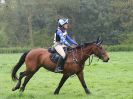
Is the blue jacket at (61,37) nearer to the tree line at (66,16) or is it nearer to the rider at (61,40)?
the rider at (61,40)

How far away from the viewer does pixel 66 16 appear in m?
82.2

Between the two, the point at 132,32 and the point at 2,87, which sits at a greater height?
the point at 2,87

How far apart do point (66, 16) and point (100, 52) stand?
6792cm

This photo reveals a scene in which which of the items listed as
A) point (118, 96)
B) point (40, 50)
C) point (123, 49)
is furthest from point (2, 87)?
point (123, 49)

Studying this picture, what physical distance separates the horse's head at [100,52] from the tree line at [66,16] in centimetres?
6046

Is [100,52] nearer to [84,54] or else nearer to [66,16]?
[84,54]

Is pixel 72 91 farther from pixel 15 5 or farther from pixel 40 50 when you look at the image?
pixel 15 5

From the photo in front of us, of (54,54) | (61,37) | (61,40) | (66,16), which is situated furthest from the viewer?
(66,16)

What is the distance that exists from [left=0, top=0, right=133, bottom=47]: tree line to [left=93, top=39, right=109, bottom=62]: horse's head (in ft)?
198

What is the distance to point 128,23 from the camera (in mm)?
75062

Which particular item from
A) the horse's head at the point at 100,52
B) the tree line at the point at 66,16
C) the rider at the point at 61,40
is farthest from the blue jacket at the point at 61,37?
the tree line at the point at 66,16

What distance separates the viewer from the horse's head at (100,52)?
14656 millimetres

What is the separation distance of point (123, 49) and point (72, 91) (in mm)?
53206

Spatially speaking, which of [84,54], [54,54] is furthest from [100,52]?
[54,54]
